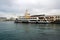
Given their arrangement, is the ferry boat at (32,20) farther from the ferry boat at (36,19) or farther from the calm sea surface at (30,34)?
the calm sea surface at (30,34)

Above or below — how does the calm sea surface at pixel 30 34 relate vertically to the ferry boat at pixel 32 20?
below

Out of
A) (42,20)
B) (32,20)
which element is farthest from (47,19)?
(32,20)

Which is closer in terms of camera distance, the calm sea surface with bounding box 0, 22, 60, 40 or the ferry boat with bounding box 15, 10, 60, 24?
the calm sea surface with bounding box 0, 22, 60, 40

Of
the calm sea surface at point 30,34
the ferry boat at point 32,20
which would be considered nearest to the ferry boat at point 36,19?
the ferry boat at point 32,20

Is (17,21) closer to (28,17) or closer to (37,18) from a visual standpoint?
(28,17)

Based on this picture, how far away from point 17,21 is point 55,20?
635 cm

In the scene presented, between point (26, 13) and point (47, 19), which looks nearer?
point (47, 19)

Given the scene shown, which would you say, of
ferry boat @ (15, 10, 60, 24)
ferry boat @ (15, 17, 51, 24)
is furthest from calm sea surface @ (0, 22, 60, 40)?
ferry boat @ (15, 10, 60, 24)

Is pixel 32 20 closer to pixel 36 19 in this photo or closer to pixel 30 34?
pixel 36 19

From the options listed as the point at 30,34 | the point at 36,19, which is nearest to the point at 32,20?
the point at 36,19

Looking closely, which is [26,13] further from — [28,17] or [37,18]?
[37,18]

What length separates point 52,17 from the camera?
22.9 meters

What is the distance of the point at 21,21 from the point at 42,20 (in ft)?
11.6

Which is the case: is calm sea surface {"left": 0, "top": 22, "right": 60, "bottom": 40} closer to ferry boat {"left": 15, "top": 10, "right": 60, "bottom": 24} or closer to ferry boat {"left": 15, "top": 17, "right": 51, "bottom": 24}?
ferry boat {"left": 15, "top": 17, "right": 51, "bottom": 24}
